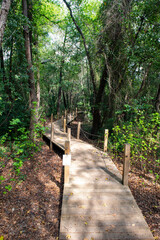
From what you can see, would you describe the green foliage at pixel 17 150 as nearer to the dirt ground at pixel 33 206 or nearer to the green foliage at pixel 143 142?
the dirt ground at pixel 33 206

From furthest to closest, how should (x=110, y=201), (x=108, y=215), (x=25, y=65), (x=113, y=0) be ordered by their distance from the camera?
(x=113, y=0) < (x=25, y=65) < (x=110, y=201) < (x=108, y=215)

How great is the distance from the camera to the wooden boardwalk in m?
2.69

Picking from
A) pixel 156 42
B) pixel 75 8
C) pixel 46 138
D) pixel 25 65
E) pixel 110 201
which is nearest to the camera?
pixel 110 201

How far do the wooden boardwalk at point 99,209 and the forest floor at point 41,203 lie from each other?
33 cm

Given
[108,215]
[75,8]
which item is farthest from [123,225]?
[75,8]

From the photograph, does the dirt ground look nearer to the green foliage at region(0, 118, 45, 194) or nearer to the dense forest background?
the green foliage at region(0, 118, 45, 194)

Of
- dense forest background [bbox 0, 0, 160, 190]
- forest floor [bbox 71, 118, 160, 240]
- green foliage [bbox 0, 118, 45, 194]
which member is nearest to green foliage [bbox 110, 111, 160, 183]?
dense forest background [bbox 0, 0, 160, 190]

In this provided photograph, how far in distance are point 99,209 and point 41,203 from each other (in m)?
1.59

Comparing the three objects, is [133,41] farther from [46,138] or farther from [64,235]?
[64,235]

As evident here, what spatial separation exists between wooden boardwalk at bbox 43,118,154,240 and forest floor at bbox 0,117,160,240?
33 cm

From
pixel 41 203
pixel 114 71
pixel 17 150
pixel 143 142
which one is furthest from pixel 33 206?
pixel 114 71

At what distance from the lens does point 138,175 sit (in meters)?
4.88

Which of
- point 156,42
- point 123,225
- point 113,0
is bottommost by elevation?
point 123,225

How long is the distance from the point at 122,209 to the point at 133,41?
7.09 meters
